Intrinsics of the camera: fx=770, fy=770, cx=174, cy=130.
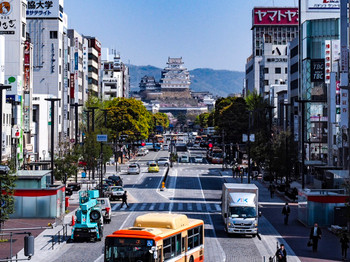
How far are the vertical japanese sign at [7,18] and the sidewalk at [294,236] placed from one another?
32.2 metres

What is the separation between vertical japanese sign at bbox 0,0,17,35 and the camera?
7775cm

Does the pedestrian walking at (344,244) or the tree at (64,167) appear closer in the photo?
the pedestrian walking at (344,244)

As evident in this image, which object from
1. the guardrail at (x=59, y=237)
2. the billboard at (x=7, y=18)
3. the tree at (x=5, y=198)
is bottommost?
the guardrail at (x=59, y=237)

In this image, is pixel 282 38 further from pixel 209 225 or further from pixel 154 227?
pixel 154 227

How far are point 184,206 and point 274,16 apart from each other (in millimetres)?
127605

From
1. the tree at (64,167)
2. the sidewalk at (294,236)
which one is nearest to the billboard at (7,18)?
the tree at (64,167)

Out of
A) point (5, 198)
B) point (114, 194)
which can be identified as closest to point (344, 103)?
point (114, 194)

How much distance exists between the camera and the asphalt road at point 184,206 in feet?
121

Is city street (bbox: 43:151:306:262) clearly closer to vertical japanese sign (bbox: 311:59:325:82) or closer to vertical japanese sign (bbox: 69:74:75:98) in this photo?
vertical japanese sign (bbox: 69:74:75:98)

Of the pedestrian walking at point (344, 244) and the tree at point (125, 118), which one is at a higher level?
the tree at point (125, 118)

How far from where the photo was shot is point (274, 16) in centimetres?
18238

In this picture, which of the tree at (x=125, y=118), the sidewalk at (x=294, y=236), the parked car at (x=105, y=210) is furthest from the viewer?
the tree at (x=125, y=118)

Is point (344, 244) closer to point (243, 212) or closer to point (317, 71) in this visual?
point (243, 212)

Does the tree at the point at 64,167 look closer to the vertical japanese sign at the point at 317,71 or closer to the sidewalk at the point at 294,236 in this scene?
the sidewalk at the point at 294,236
